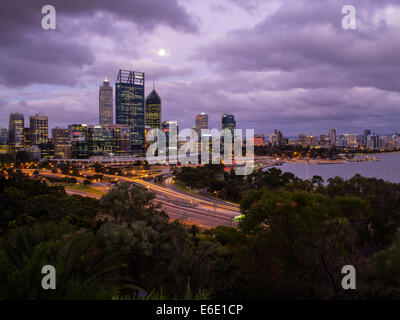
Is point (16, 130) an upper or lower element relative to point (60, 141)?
upper

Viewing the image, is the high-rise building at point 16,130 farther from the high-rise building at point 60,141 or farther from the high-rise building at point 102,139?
the high-rise building at point 102,139

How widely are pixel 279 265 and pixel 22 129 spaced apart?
224358 mm

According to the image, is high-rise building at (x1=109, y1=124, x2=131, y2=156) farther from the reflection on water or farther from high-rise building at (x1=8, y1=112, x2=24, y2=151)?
the reflection on water

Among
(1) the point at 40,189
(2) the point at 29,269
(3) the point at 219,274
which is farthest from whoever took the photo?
(1) the point at 40,189

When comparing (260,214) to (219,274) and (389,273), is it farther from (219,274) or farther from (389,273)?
(389,273)

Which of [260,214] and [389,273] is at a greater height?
[260,214]

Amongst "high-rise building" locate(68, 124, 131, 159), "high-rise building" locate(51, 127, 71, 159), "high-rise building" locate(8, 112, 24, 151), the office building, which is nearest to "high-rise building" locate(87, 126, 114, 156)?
"high-rise building" locate(68, 124, 131, 159)

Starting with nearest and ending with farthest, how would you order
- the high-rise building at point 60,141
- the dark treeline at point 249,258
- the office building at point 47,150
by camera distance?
the dark treeline at point 249,258 → the office building at point 47,150 → the high-rise building at point 60,141

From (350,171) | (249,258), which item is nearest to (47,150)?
(350,171)

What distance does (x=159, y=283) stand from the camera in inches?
273

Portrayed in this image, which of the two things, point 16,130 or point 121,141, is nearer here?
point 121,141

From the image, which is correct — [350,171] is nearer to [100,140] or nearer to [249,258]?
[249,258]

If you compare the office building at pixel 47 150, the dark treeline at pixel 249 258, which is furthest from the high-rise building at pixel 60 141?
the dark treeline at pixel 249 258
